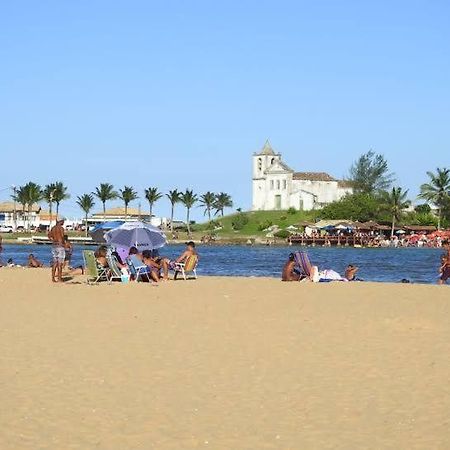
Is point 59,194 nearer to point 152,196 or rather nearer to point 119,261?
point 152,196

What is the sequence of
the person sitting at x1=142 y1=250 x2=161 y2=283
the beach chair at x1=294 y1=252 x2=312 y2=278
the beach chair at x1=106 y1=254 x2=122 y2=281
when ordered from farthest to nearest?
the beach chair at x1=294 y1=252 x2=312 y2=278, the beach chair at x1=106 y1=254 x2=122 y2=281, the person sitting at x1=142 y1=250 x2=161 y2=283

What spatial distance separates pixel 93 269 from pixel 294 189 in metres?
130

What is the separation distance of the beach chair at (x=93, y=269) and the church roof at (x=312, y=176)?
130 m

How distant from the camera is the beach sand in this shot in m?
7.10

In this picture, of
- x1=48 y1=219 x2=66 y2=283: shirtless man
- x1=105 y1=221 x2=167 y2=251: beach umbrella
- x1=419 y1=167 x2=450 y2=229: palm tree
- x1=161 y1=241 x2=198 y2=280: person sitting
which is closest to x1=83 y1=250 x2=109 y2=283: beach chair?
x1=48 y1=219 x2=66 y2=283: shirtless man

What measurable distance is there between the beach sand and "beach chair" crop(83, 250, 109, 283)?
504 centimetres

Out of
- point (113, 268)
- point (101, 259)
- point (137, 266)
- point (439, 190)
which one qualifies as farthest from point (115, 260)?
point (439, 190)

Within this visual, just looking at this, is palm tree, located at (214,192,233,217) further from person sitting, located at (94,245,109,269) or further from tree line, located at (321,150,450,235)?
person sitting, located at (94,245,109,269)

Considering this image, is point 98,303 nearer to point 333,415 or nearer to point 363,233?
point 333,415

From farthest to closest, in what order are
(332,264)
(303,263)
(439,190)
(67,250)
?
(439,190), (332,264), (67,250), (303,263)

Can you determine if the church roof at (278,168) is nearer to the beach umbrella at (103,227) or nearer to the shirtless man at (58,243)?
the beach umbrella at (103,227)

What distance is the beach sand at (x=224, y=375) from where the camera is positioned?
710cm

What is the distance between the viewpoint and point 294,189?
496 feet

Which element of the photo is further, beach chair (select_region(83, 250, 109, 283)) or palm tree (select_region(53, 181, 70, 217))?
palm tree (select_region(53, 181, 70, 217))
